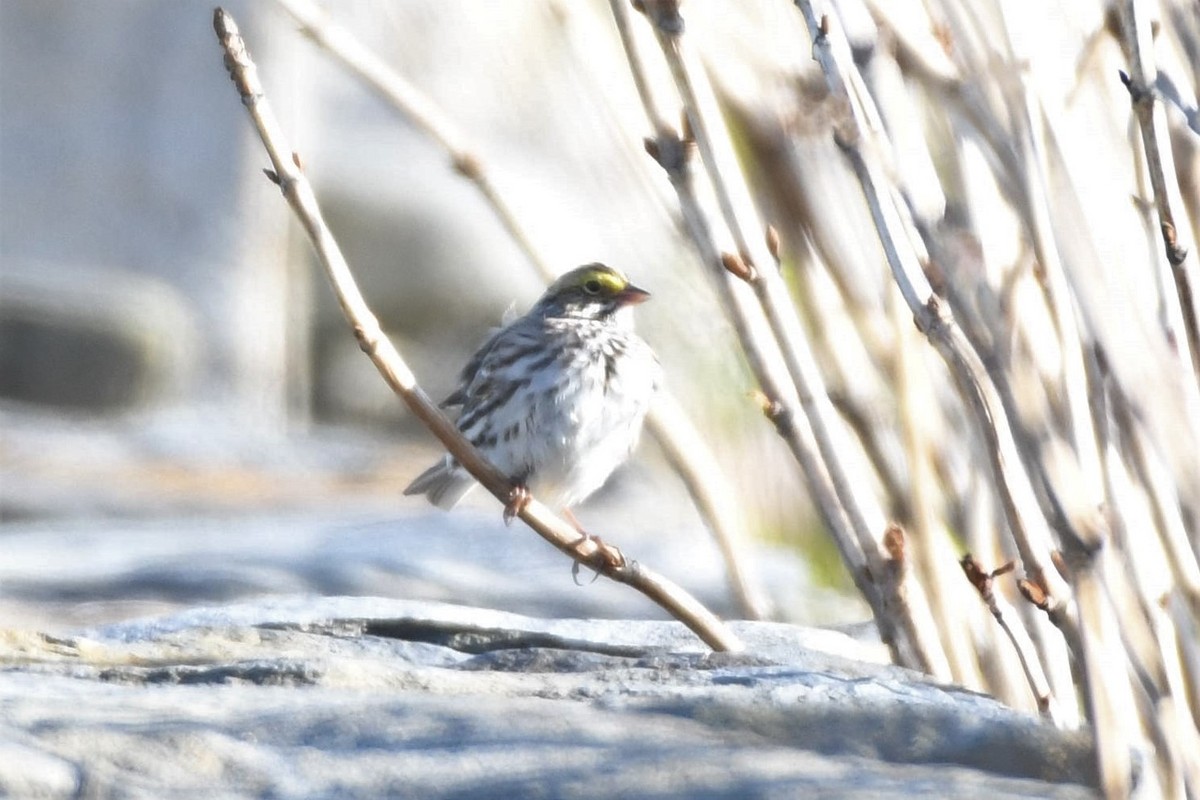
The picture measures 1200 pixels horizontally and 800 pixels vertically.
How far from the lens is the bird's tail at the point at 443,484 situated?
4.77m

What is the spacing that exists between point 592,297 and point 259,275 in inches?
233

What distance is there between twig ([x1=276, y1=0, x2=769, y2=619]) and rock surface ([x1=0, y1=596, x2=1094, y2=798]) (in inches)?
A: 30.1

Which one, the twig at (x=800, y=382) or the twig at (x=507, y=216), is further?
the twig at (x=507, y=216)

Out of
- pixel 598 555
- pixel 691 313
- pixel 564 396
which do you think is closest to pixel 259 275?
pixel 691 313

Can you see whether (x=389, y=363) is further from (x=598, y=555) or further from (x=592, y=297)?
(x=592, y=297)

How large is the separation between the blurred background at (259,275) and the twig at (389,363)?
3326mm

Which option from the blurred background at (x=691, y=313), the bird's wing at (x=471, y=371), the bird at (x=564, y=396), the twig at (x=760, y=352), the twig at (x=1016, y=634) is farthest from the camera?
the bird's wing at (x=471, y=371)

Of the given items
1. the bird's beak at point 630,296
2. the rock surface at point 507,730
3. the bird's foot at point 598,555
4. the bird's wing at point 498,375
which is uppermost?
the bird's beak at point 630,296

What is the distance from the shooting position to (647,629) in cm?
335

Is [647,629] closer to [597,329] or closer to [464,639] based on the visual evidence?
[464,639]

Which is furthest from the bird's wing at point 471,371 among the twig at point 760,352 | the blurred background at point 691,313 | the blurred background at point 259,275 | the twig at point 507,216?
the twig at point 760,352

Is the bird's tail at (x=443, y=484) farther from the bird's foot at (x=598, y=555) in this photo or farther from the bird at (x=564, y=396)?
the bird's foot at (x=598, y=555)

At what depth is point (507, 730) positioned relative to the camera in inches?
87.7

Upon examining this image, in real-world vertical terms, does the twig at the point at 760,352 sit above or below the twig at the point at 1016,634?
above
